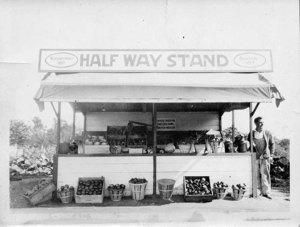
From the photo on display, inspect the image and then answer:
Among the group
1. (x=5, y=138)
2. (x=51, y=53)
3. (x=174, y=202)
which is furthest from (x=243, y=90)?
(x=5, y=138)

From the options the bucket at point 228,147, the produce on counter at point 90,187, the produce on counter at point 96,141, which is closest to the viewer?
the produce on counter at point 90,187

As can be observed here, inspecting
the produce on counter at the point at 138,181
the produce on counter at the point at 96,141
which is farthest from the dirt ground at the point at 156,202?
the produce on counter at the point at 96,141

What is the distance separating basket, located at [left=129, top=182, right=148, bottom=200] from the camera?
7.47 metres

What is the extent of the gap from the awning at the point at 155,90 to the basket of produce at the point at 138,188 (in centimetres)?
233

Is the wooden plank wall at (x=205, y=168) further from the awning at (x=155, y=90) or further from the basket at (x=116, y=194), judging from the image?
the awning at (x=155, y=90)

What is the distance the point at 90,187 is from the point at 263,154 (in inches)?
197

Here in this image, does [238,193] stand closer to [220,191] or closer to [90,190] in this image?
[220,191]

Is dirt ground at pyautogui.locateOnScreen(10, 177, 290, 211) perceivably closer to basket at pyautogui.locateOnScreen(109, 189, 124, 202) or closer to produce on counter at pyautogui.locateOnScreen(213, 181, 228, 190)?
basket at pyautogui.locateOnScreen(109, 189, 124, 202)

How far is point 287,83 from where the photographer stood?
682cm

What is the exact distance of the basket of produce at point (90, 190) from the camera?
7254 millimetres

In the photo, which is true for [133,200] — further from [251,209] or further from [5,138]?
[5,138]

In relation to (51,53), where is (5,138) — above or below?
below

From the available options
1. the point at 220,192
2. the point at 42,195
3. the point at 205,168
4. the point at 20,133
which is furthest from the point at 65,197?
the point at 20,133

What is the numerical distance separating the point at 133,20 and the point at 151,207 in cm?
468
